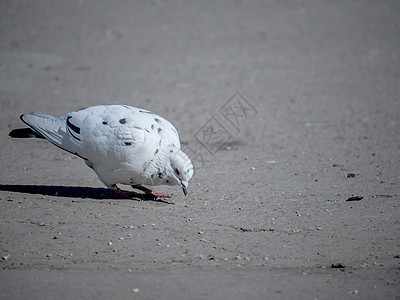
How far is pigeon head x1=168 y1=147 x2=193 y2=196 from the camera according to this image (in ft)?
15.6

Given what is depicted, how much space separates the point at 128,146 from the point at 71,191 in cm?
92

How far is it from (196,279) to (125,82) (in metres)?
5.60

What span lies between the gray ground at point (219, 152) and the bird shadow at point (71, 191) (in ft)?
0.06

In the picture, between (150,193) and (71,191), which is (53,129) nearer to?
(71,191)

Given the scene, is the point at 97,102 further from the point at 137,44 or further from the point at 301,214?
the point at 301,214

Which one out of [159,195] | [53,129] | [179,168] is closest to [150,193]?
[159,195]

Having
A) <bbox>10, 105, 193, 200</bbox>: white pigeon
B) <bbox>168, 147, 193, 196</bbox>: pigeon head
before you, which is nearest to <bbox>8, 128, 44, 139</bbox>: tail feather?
<bbox>10, 105, 193, 200</bbox>: white pigeon

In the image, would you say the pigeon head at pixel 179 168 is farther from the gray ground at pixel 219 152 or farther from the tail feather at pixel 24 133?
the tail feather at pixel 24 133

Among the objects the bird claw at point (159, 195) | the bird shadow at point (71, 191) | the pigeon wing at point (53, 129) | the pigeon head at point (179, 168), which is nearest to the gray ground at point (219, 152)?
the bird shadow at point (71, 191)

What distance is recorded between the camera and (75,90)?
337 inches

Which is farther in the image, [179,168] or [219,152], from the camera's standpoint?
[219,152]

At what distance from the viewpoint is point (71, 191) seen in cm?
532

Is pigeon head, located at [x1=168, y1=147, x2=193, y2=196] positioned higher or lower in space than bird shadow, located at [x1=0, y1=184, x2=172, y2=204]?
higher

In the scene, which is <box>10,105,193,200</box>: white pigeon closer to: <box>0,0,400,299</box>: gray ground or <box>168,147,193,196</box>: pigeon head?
<box>168,147,193,196</box>: pigeon head
